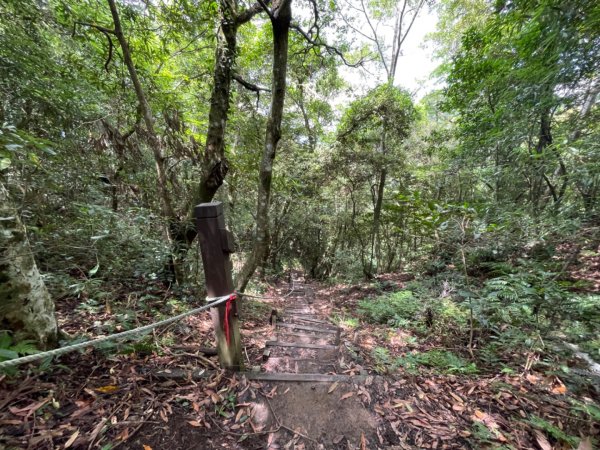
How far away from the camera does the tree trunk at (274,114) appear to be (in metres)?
3.45

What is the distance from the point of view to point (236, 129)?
5.82 m

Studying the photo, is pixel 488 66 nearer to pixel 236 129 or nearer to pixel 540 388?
pixel 236 129

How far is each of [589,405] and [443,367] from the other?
3.62 feet

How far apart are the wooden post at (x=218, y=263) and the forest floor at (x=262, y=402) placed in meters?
0.29

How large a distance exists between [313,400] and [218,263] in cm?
147

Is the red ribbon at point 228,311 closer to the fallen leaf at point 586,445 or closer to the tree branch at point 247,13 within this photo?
the fallen leaf at point 586,445

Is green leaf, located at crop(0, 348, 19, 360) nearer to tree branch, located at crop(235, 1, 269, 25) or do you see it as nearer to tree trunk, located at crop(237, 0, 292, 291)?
tree trunk, located at crop(237, 0, 292, 291)

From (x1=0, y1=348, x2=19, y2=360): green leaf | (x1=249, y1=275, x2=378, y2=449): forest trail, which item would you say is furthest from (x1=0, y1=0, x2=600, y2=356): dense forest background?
(x1=249, y1=275, x2=378, y2=449): forest trail

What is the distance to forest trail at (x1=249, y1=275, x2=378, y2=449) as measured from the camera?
1781mm

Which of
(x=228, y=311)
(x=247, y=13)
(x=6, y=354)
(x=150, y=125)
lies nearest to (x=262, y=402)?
(x=228, y=311)

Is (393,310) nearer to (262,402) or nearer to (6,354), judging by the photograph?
(262,402)

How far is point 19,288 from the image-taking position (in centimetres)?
172

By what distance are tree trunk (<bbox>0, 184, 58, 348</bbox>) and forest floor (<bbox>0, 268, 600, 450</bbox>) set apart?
28 cm

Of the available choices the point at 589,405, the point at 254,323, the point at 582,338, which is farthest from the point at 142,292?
the point at 582,338
